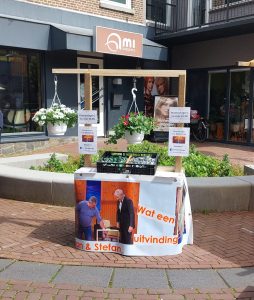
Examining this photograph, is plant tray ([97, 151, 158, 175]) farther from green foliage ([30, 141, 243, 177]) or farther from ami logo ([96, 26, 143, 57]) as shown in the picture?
ami logo ([96, 26, 143, 57])

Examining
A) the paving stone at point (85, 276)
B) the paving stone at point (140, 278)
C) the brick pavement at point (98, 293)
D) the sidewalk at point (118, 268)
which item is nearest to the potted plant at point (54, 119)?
the sidewalk at point (118, 268)

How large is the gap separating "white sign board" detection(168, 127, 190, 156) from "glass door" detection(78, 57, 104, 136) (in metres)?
8.31

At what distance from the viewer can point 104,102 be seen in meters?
13.1

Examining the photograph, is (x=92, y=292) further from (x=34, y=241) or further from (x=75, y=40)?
(x=75, y=40)

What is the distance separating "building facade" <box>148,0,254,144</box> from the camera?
12.4 metres

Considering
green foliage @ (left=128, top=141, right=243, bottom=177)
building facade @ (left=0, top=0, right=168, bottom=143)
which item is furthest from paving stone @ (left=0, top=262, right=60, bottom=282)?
building facade @ (left=0, top=0, right=168, bottom=143)

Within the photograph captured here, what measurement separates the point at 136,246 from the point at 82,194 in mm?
777

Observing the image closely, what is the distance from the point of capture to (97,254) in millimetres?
4262

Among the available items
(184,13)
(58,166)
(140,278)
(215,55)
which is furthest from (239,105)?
(140,278)

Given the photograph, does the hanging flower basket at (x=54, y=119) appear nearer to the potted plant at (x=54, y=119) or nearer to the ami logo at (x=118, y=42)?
the potted plant at (x=54, y=119)

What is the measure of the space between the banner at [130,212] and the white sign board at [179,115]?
58cm

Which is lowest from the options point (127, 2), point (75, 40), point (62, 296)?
point (62, 296)

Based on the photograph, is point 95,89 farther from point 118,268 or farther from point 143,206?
point 118,268

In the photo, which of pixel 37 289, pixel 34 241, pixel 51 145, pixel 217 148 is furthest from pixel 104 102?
pixel 37 289
